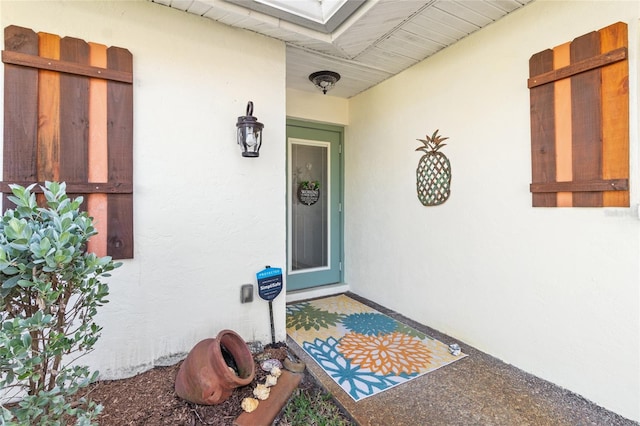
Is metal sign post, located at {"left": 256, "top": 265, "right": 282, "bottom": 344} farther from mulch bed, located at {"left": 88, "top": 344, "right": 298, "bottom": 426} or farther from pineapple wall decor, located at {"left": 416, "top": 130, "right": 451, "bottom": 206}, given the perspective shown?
pineapple wall decor, located at {"left": 416, "top": 130, "right": 451, "bottom": 206}

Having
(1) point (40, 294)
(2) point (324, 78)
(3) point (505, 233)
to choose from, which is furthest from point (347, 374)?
(2) point (324, 78)

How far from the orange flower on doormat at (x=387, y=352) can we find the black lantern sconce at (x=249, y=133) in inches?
69.4

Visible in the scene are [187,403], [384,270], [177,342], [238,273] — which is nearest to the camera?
[187,403]

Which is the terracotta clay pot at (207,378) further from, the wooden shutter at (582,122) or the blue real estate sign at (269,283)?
the wooden shutter at (582,122)

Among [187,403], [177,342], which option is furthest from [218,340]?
[177,342]

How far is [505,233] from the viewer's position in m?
2.27

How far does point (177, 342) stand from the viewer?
2223 millimetres

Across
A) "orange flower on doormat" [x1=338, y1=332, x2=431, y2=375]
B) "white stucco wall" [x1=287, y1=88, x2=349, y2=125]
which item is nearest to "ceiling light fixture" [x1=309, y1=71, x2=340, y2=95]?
"white stucco wall" [x1=287, y1=88, x2=349, y2=125]

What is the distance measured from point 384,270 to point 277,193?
1599 millimetres

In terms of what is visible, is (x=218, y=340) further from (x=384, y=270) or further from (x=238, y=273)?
(x=384, y=270)

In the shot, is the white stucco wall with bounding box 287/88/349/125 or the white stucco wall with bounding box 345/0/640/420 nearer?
the white stucco wall with bounding box 345/0/640/420

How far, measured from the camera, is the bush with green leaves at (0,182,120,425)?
1.00 meters

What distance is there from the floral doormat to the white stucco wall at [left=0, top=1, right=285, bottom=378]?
40 cm

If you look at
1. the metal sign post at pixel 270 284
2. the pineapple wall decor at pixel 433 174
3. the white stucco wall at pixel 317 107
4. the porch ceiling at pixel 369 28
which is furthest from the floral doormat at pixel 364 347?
the porch ceiling at pixel 369 28
